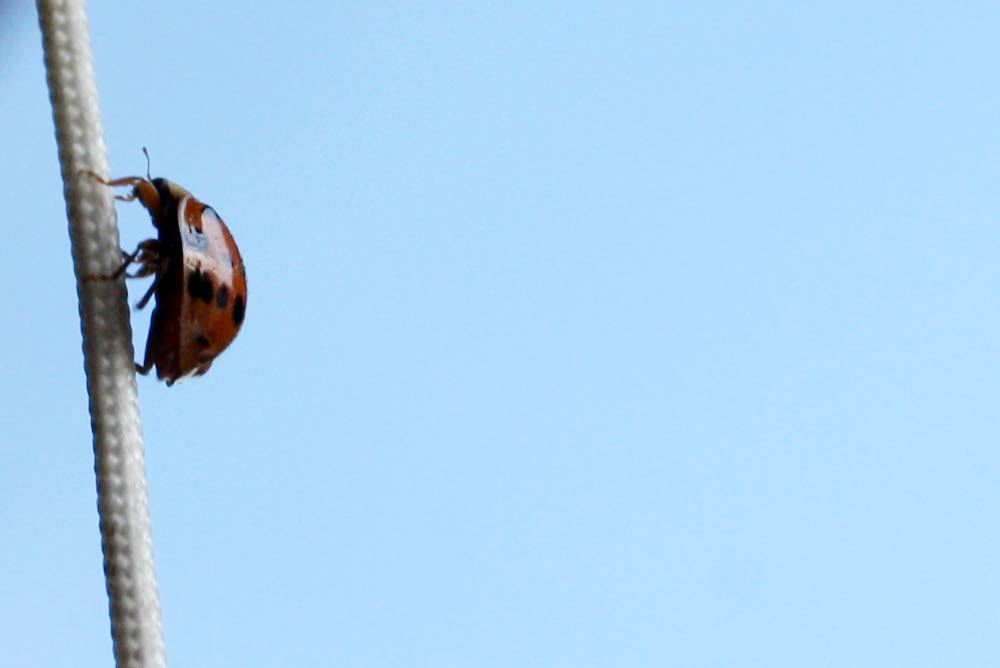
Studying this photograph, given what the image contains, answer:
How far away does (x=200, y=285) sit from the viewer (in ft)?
2.96

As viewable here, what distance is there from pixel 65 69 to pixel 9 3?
0.23 metres

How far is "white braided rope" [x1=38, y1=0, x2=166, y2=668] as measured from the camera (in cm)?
69

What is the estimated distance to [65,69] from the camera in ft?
2.51

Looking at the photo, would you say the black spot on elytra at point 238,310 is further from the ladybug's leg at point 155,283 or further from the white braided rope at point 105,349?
the white braided rope at point 105,349

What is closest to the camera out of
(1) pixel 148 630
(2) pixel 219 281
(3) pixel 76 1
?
(1) pixel 148 630

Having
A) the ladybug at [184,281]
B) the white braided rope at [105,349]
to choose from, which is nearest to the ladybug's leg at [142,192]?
the ladybug at [184,281]

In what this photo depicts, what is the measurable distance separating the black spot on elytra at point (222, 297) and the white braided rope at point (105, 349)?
0.50 feet

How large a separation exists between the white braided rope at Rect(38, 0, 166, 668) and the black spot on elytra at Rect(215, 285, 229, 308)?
0.15 m

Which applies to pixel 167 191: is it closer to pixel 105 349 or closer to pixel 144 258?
pixel 144 258

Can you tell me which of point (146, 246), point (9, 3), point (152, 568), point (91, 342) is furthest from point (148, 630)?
point (9, 3)

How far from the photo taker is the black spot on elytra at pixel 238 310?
958mm

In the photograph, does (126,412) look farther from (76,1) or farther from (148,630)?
(76,1)

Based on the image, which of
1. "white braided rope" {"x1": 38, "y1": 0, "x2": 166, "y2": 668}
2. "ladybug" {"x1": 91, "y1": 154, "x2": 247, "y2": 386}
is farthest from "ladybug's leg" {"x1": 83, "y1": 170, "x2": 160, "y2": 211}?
"white braided rope" {"x1": 38, "y1": 0, "x2": 166, "y2": 668}

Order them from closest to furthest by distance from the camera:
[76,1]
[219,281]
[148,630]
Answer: [148,630]
[76,1]
[219,281]
